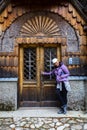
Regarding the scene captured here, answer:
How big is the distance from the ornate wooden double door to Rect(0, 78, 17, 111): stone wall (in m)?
0.55

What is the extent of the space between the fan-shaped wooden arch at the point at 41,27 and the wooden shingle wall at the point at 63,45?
348 mm

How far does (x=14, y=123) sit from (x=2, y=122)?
0.36m

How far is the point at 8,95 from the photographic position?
1012cm

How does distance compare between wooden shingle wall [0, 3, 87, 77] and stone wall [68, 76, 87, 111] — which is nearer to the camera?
stone wall [68, 76, 87, 111]

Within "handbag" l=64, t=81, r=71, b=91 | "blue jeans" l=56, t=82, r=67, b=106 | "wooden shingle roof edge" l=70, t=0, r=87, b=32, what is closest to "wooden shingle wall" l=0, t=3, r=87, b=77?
"wooden shingle roof edge" l=70, t=0, r=87, b=32

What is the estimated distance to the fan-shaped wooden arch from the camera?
10.4m

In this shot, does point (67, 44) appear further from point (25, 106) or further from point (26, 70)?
point (25, 106)

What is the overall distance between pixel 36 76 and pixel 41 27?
64.9 inches

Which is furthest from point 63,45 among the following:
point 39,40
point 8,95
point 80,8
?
point 8,95

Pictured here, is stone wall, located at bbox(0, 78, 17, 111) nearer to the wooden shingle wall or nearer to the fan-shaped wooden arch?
the wooden shingle wall

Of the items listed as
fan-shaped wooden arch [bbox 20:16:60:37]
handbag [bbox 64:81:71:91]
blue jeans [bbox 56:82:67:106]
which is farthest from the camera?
fan-shaped wooden arch [bbox 20:16:60:37]

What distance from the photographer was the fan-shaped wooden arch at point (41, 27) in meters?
10.4

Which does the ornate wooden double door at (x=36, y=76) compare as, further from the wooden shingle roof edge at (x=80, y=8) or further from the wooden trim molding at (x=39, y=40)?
the wooden shingle roof edge at (x=80, y=8)

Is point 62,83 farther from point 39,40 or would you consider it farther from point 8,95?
point 8,95
